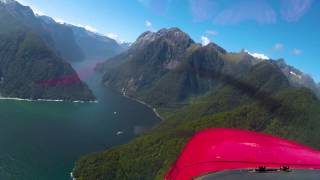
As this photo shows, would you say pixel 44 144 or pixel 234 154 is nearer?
pixel 234 154

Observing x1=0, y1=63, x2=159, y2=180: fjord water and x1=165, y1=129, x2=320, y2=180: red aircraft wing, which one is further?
x1=0, y1=63, x2=159, y2=180: fjord water

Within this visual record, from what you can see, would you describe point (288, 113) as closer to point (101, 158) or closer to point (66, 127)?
point (101, 158)

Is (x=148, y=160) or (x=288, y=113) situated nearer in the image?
(x=288, y=113)

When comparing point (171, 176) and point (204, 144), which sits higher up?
point (204, 144)

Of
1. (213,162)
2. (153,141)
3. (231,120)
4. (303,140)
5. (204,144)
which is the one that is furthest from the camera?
(231,120)

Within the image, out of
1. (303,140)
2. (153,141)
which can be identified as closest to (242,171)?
(303,140)

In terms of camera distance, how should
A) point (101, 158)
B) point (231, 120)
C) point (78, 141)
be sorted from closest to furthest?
1. point (101, 158)
2. point (78, 141)
3. point (231, 120)

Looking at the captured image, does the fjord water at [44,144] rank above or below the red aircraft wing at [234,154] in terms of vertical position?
below

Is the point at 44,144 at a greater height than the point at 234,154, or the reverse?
the point at 234,154

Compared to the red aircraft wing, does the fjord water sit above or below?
below

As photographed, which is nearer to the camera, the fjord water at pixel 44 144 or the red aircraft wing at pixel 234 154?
the red aircraft wing at pixel 234 154
